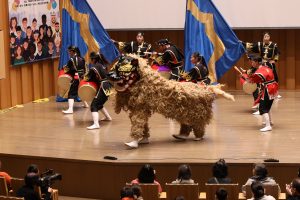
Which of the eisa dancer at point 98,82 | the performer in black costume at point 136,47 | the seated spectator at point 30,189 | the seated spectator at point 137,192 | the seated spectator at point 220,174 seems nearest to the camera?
the seated spectator at point 137,192

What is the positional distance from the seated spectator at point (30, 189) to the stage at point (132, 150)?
2.31 meters

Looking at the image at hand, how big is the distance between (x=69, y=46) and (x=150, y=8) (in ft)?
8.18

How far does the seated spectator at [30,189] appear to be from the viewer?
833 cm

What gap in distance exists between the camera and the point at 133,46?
606 inches

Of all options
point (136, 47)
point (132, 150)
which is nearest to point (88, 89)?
point (132, 150)

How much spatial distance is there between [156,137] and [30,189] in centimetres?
415

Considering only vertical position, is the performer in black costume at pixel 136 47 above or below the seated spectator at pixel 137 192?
above

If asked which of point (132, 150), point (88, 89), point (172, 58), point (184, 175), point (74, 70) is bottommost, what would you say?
point (132, 150)

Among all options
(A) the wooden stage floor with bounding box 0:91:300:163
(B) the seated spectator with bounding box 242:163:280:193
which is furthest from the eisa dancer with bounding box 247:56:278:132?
(B) the seated spectator with bounding box 242:163:280:193

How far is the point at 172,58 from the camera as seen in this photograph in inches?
567

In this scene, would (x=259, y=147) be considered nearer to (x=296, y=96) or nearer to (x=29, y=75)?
(x=296, y=96)

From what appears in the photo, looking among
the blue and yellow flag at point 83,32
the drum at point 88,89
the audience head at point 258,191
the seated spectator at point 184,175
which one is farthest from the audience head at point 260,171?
the blue and yellow flag at point 83,32

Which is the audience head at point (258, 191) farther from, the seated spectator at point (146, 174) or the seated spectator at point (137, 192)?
the seated spectator at point (146, 174)

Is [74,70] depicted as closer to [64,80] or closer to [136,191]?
[64,80]
